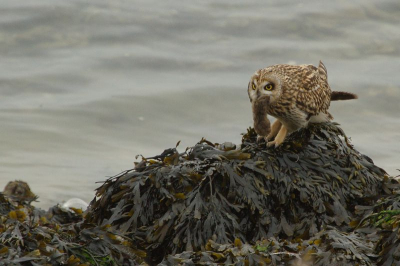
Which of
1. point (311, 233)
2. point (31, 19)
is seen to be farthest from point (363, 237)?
point (31, 19)

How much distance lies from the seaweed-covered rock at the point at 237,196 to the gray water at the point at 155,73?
483 centimetres

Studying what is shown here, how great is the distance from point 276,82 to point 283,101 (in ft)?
0.44

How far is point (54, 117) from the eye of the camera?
1142cm

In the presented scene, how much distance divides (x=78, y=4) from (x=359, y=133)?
693 centimetres

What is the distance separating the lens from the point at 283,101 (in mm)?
4750

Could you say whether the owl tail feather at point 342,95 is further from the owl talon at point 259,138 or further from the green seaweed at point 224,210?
the owl talon at point 259,138

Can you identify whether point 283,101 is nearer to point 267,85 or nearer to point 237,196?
point 267,85

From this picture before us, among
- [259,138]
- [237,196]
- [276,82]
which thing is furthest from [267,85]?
[237,196]

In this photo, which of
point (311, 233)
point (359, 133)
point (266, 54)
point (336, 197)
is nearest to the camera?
point (311, 233)

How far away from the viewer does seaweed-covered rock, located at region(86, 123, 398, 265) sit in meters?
3.97

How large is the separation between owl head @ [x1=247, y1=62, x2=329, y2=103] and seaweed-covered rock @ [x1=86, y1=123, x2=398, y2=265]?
1.28 ft

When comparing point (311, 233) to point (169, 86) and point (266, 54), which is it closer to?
point (169, 86)

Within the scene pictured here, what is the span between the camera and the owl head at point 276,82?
4.73 m

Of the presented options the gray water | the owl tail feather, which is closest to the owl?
the owl tail feather
